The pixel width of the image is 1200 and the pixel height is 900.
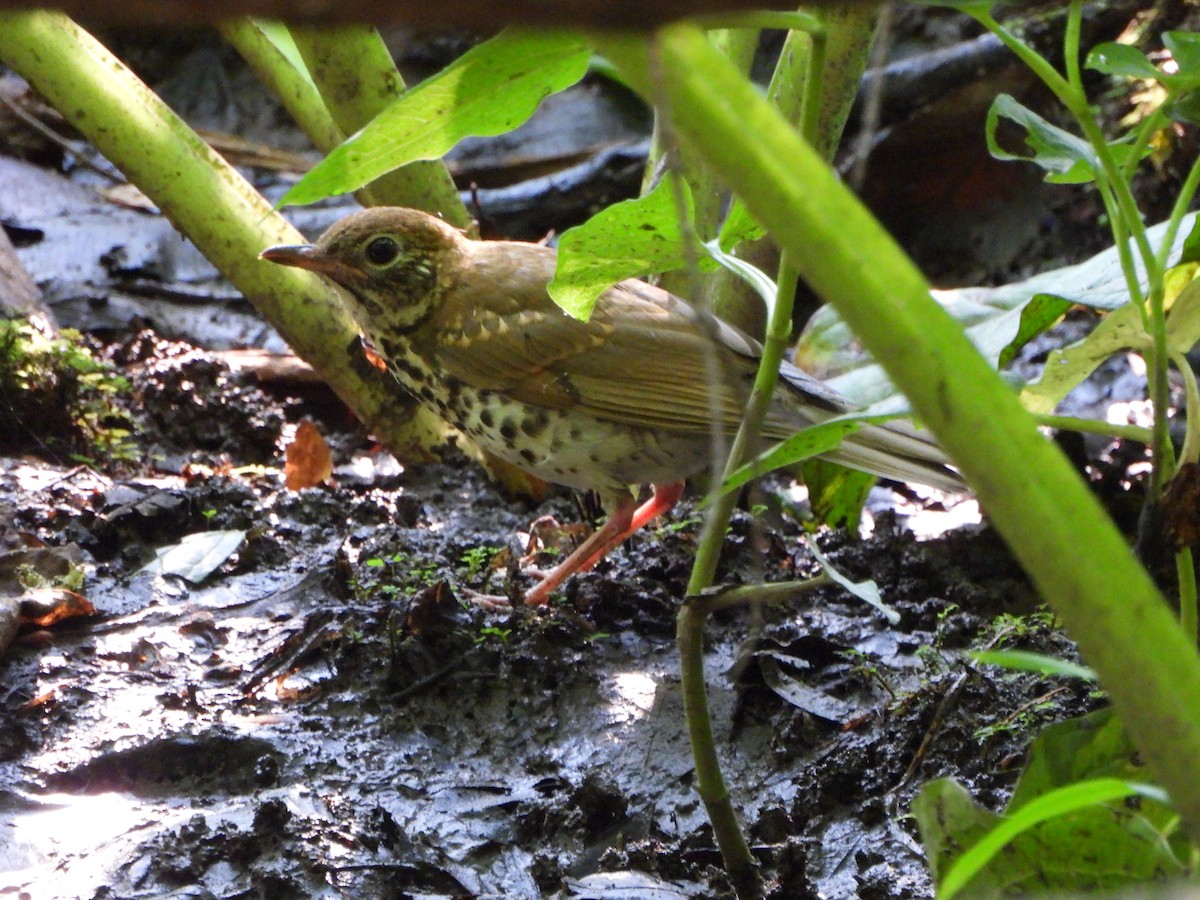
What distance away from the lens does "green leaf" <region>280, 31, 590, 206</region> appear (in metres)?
1.54

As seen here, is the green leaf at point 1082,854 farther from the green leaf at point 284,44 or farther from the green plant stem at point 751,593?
the green leaf at point 284,44

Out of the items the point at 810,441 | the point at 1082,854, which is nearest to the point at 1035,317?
the point at 810,441

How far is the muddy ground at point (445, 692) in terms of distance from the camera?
2357 millimetres

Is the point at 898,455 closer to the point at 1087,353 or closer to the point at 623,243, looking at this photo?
the point at 1087,353

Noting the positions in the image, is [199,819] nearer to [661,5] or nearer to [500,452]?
[500,452]

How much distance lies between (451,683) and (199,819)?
0.81m

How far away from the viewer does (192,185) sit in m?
3.96

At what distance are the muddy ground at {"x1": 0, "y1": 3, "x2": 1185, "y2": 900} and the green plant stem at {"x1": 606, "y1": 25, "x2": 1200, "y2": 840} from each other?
601 millimetres

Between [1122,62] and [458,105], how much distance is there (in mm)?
1022

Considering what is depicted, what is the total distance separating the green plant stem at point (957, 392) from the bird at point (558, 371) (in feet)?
8.25

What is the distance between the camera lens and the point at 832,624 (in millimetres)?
3357

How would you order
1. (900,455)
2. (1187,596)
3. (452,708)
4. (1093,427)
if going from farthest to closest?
(900,455)
(452,708)
(1093,427)
(1187,596)

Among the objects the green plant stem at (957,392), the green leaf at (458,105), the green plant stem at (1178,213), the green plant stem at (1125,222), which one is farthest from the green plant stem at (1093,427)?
the green plant stem at (957,392)

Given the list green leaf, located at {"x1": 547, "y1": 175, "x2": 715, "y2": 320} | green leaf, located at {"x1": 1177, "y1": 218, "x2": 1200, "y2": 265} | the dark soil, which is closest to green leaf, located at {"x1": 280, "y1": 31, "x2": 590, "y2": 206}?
green leaf, located at {"x1": 547, "y1": 175, "x2": 715, "y2": 320}
